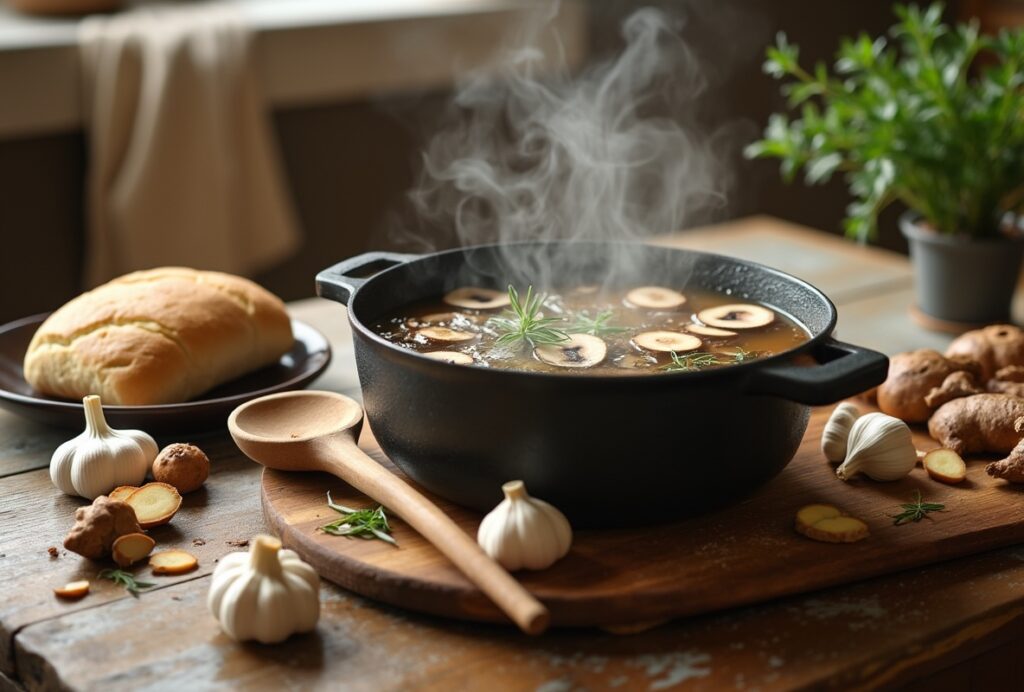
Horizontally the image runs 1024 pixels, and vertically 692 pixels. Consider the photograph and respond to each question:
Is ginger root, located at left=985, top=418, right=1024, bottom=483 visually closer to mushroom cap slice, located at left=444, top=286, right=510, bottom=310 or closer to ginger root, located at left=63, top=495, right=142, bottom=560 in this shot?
mushroom cap slice, located at left=444, top=286, right=510, bottom=310

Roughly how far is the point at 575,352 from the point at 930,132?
0.93 meters

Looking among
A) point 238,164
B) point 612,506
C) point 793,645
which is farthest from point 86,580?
point 238,164

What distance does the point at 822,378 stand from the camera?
109 centimetres

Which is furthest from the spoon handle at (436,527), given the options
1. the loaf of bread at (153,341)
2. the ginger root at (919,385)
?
the ginger root at (919,385)

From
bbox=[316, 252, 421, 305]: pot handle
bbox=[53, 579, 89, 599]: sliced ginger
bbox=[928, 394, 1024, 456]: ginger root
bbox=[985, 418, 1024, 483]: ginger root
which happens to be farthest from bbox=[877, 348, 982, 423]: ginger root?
bbox=[53, 579, 89, 599]: sliced ginger

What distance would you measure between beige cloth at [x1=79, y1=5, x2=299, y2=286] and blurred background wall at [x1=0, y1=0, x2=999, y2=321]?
0.45ft

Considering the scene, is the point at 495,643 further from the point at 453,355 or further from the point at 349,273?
the point at 349,273

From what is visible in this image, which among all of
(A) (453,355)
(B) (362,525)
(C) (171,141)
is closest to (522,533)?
(B) (362,525)

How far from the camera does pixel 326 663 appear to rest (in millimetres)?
1033

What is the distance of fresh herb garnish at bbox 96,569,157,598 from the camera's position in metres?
1.16

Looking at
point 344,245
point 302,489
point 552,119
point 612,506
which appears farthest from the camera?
point 344,245

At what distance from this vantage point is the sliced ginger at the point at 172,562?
Result: 46.7 inches

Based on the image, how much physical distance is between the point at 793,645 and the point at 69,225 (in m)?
2.92

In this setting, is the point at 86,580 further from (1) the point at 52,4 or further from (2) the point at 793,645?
(1) the point at 52,4
